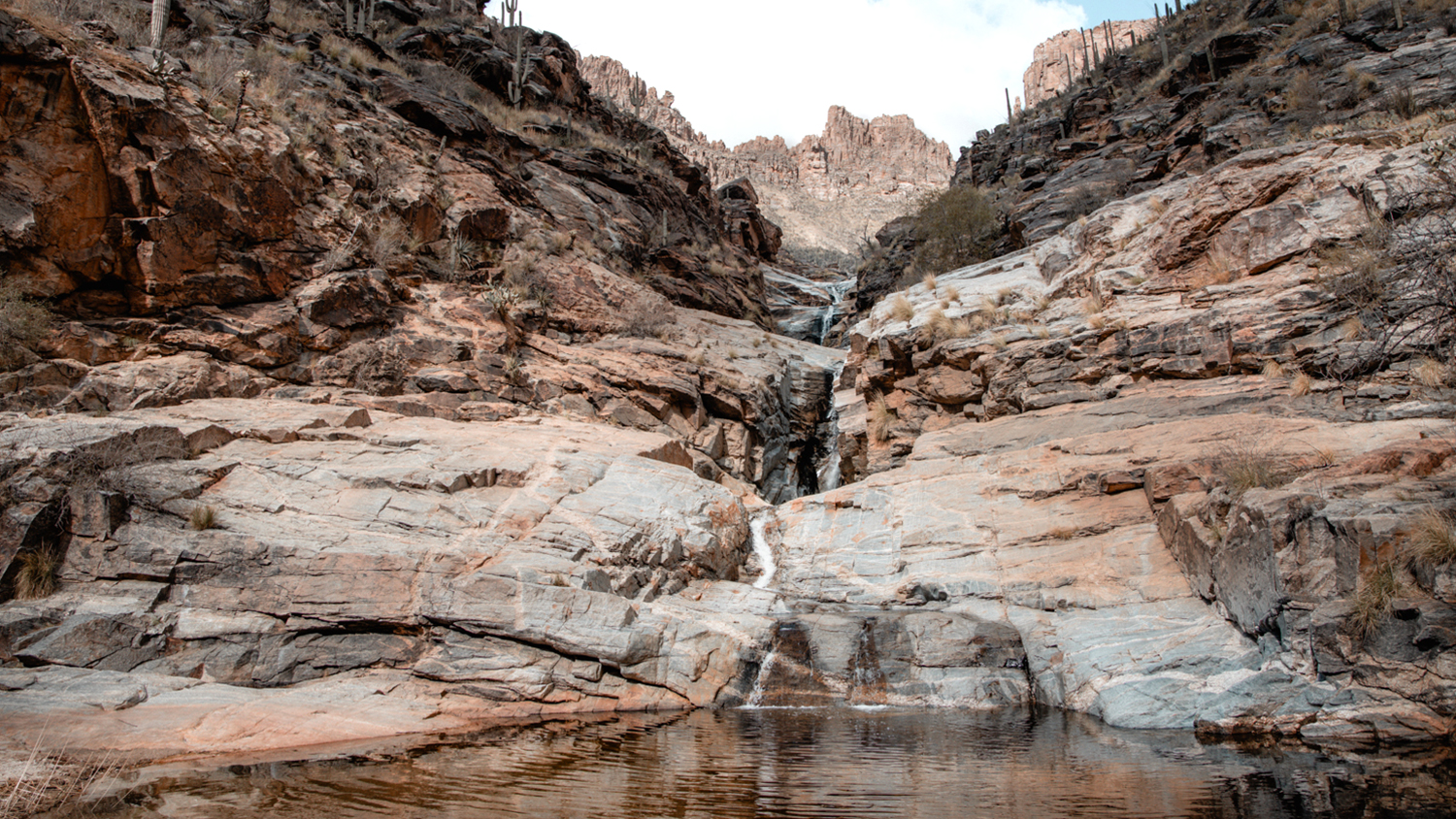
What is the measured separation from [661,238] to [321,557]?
22.6 metres

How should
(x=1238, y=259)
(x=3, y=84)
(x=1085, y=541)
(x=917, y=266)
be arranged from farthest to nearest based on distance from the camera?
(x=917, y=266) < (x=1238, y=259) < (x=3, y=84) < (x=1085, y=541)

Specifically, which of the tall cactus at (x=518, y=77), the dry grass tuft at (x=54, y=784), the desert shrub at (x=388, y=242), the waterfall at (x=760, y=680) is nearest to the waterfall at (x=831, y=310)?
the tall cactus at (x=518, y=77)

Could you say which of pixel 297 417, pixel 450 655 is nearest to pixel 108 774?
pixel 450 655

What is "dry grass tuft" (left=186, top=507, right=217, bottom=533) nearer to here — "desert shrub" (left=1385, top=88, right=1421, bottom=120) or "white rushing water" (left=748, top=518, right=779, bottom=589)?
"white rushing water" (left=748, top=518, right=779, bottom=589)

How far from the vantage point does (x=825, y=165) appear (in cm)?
10006

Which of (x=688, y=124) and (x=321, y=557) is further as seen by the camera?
(x=688, y=124)

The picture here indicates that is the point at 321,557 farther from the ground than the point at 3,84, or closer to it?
closer to it

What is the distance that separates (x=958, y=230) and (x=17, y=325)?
1162 inches

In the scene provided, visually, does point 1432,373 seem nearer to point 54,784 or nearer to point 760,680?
point 760,680

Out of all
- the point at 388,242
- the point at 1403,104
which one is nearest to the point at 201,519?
the point at 388,242

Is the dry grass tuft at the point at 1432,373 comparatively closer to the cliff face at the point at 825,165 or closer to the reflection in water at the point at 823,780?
A: the reflection in water at the point at 823,780

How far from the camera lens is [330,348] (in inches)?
612

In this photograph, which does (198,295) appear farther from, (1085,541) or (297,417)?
(1085,541)

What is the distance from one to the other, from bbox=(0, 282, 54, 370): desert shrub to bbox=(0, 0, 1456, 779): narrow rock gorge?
30cm
